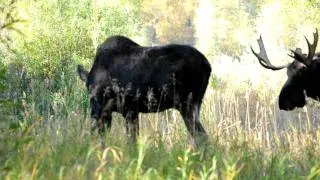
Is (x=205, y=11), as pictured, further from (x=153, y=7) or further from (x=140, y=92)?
(x=140, y=92)

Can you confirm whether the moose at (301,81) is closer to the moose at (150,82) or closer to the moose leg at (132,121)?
the moose at (150,82)

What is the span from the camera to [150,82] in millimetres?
7691

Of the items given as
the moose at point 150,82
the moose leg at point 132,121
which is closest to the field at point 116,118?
the moose leg at point 132,121

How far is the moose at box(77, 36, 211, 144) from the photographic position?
7555mm

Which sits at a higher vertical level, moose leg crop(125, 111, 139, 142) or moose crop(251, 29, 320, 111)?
moose crop(251, 29, 320, 111)

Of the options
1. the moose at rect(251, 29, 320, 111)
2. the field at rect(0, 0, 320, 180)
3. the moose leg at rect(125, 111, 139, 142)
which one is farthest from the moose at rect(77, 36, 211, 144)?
the moose at rect(251, 29, 320, 111)

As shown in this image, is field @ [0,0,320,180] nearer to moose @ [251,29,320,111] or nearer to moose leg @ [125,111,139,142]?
moose leg @ [125,111,139,142]

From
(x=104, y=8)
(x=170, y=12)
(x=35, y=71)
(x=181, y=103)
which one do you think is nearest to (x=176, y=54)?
(x=181, y=103)

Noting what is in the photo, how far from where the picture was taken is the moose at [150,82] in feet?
24.8

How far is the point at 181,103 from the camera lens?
757 centimetres

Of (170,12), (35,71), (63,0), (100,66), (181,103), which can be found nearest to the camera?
(181,103)

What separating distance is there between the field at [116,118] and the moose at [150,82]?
313 mm

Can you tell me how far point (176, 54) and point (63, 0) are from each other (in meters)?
8.91

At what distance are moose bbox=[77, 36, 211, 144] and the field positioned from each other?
12.3 inches
